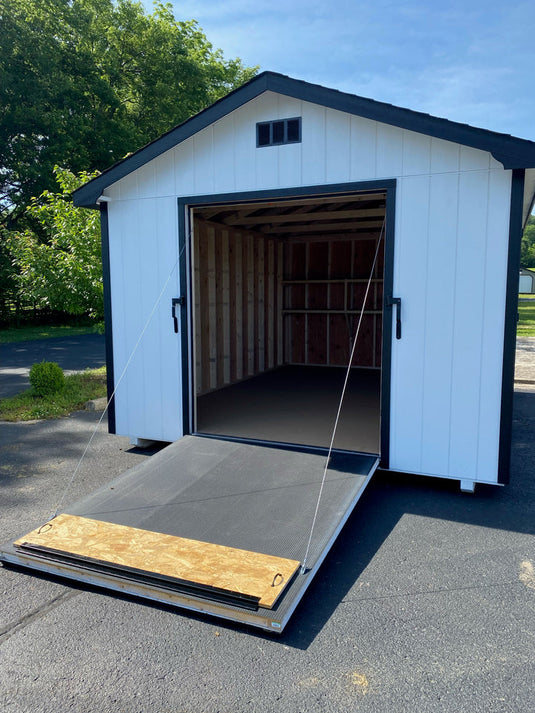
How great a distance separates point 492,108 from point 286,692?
9965mm

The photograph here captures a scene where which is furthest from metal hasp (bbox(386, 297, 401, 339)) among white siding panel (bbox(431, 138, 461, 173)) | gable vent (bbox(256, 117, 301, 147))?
gable vent (bbox(256, 117, 301, 147))

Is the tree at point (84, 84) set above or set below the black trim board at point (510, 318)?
above

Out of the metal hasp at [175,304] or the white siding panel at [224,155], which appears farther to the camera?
the metal hasp at [175,304]

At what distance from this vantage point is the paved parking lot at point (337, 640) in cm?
225

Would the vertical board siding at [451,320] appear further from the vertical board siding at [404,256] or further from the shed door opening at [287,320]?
the shed door opening at [287,320]

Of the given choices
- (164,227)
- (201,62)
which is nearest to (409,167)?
(164,227)

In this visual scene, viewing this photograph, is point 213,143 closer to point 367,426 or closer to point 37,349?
point 367,426

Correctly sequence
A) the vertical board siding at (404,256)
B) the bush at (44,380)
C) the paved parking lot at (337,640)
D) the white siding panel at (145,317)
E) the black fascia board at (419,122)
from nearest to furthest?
the paved parking lot at (337,640) → the black fascia board at (419,122) → the vertical board siding at (404,256) → the white siding panel at (145,317) → the bush at (44,380)

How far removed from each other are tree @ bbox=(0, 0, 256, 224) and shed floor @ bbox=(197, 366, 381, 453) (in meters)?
14.5

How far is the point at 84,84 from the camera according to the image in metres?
20.1

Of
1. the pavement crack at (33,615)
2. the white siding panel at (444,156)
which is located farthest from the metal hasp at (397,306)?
the pavement crack at (33,615)

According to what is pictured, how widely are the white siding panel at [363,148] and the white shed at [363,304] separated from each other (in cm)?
1

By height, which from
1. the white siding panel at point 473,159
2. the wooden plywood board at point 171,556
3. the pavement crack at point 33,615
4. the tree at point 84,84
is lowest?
the pavement crack at point 33,615

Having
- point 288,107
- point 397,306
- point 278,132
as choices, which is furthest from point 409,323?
point 288,107
